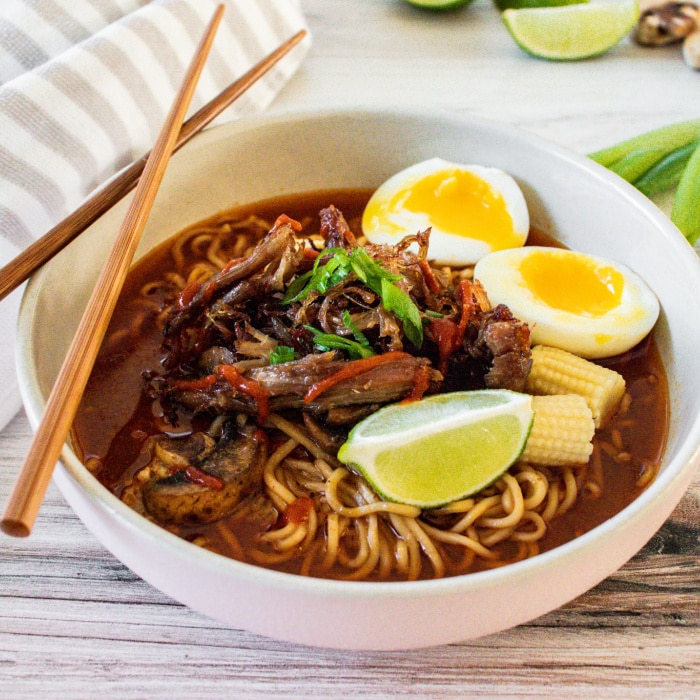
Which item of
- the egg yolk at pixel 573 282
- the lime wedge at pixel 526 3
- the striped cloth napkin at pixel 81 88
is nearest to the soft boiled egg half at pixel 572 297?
the egg yolk at pixel 573 282

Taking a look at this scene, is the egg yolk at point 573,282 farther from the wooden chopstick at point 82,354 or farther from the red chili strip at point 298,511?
the wooden chopstick at point 82,354

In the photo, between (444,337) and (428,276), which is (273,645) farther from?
(428,276)

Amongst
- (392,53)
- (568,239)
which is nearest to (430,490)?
(568,239)

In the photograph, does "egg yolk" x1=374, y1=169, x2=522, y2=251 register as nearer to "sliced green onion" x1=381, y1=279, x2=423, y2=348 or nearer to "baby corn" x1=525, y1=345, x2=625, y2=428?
"baby corn" x1=525, y1=345, x2=625, y2=428

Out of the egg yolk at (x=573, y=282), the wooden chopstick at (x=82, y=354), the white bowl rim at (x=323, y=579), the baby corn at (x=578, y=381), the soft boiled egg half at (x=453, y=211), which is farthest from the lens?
the soft boiled egg half at (x=453, y=211)

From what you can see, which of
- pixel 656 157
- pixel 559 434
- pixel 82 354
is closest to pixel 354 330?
pixel 559 434
